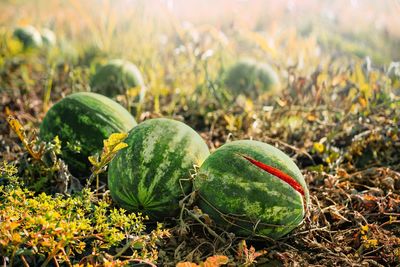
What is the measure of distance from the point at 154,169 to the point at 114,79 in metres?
2.01

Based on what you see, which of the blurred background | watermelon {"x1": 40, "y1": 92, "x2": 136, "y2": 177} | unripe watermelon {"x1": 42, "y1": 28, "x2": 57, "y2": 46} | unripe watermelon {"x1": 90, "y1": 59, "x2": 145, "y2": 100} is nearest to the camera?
watermelon {"x1": 40, "y1": 92, "x2": 136, "y2": 177}

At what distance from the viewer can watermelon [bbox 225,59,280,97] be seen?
15.3ft

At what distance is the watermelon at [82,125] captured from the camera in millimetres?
2854

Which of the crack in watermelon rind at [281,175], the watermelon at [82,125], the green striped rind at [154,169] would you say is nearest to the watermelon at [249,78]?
the watermelon at [82,125]

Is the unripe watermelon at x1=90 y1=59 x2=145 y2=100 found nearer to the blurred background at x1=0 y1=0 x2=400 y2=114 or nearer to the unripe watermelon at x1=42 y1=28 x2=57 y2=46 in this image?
the blurred background at x1=0 y1=0 x2=400 y2=114

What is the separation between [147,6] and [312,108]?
3.34 m

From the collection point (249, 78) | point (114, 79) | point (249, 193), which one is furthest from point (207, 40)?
point (249, 193)

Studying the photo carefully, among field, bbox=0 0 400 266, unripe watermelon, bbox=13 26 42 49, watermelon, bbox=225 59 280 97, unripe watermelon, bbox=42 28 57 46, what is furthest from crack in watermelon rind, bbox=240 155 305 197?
unripe watermelon, bbox=42 28 57 46

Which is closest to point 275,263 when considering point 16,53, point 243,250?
point 243,250

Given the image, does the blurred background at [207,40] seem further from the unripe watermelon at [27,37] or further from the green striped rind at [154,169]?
the green striped rind at [154,169]

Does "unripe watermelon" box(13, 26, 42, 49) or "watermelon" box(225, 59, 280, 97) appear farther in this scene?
"unripe watermelon" box(13, 26, 42, 49)

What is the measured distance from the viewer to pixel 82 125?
9.42 feet

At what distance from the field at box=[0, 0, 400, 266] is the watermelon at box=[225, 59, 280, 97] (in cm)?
13

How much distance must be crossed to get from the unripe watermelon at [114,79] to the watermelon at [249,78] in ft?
2.90
